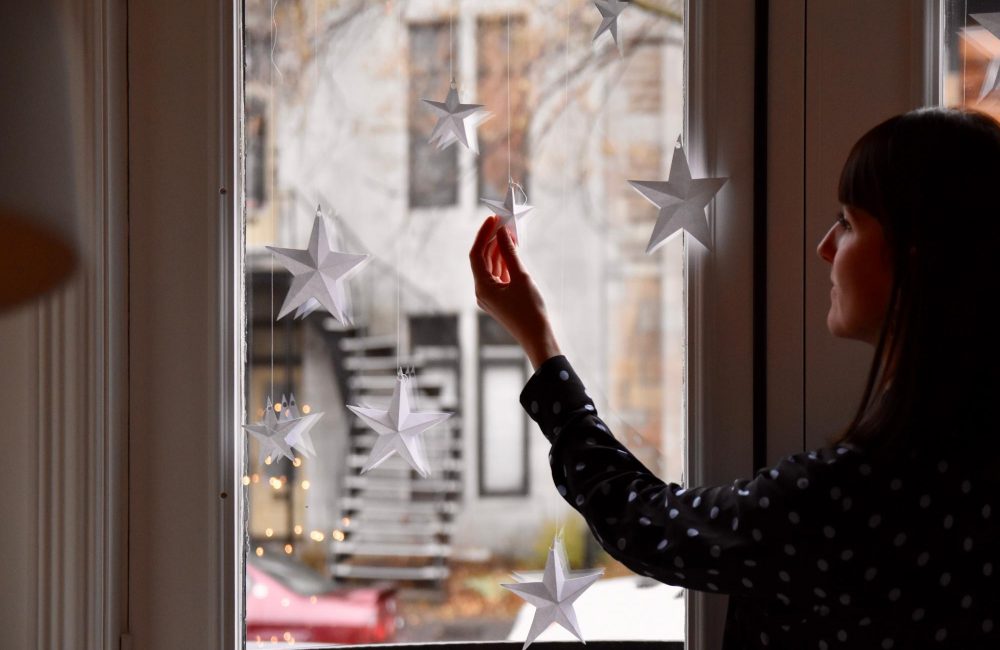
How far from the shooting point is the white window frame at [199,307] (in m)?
0.94

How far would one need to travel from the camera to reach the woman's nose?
0.86 meters

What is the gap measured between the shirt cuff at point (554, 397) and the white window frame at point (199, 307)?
17 centimetres

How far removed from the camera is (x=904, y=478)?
28.3 inches

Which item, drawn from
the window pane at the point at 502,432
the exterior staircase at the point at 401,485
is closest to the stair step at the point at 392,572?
the exterior staircase at the point at 401,485

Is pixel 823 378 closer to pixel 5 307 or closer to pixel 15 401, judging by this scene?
pixel 5 307

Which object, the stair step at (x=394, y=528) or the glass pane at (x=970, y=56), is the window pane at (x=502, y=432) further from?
the glass pane at (x=970, y=56)

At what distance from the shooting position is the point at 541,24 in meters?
1.00

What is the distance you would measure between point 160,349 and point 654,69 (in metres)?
0.71

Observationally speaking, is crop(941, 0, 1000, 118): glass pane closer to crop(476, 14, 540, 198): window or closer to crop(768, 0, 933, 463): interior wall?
crop(768, 0, 933, 463): interior wall

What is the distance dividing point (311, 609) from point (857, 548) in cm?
66

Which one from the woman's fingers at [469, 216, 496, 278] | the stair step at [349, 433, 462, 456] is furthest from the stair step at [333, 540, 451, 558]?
the woman's fingers at [469, 216, 496, 278]

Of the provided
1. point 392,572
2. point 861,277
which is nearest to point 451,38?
point 861,277

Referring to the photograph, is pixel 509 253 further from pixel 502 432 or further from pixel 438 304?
pixel 502 432

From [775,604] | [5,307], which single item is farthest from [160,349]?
[775,604]
